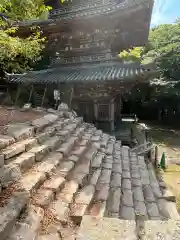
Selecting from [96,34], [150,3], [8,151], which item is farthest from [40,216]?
[96,34]

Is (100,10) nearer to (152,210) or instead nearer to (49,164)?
(49,164)

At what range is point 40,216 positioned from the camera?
2.09 m

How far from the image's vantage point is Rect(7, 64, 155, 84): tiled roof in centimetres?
885

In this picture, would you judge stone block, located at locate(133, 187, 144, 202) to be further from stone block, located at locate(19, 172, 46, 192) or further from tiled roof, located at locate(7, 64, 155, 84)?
tiled roof, located at locate(7, 64, 155, 84)

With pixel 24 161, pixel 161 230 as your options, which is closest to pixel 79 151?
pixel 24 161

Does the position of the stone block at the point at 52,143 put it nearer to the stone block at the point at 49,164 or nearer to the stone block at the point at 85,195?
the stone block at the point at 49,164

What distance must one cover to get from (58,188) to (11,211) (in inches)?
31.4

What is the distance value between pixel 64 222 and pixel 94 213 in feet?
1.80

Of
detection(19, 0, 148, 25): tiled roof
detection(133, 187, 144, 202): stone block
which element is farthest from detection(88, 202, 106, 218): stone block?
detection(19, 0, 148, 25): tiled roof

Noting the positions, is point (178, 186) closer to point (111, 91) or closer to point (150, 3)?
point (111, 91)

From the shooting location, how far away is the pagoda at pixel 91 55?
369 inches

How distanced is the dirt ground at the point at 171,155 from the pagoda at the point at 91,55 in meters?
3.78

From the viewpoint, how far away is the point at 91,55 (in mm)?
11234

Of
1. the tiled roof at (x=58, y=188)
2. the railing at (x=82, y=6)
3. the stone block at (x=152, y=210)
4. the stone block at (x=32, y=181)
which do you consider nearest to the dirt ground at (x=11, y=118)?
the tiled roof at (x=58, y=188)
